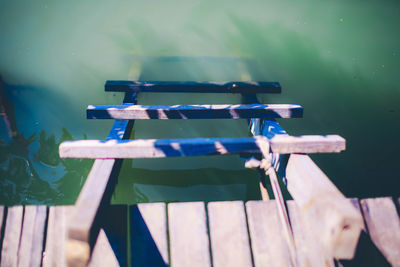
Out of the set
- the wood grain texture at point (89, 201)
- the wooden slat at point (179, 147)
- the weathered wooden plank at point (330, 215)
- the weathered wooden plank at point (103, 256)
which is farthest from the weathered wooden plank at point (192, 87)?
the weathered wooden plank at point (103, 256)

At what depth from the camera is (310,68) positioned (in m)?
3.15

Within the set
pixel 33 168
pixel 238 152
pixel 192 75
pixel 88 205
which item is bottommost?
pixel 88 205

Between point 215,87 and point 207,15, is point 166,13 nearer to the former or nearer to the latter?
point 207,15

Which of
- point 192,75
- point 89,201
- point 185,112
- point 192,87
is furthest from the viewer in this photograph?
point 192,75

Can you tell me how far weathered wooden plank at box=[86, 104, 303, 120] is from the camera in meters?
1.91

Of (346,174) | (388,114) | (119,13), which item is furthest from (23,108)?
(388,114)

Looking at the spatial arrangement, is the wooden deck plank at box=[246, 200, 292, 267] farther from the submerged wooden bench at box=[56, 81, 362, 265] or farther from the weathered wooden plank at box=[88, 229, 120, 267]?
→ the weathered wooden plank at box=[88, 229, 120, 267]

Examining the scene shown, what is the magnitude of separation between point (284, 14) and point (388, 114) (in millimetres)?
2146

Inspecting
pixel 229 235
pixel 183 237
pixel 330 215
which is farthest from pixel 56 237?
pixel 330 215

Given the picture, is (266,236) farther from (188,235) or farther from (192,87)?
(192,87)

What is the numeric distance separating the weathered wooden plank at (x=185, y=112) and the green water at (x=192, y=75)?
3.33ft

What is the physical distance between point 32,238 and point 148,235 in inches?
29.7

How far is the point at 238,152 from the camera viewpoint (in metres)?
1.48

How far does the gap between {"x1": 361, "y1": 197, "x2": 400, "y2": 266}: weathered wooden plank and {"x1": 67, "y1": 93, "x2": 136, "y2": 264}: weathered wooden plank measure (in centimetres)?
Result: 167
